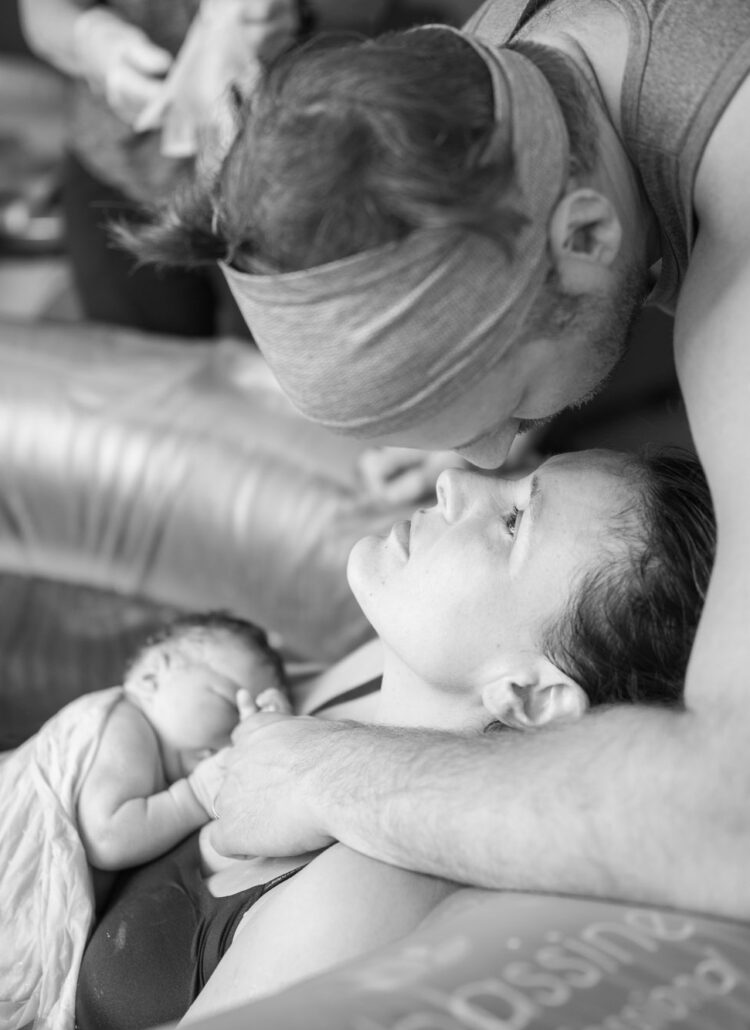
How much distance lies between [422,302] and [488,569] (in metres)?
0.29

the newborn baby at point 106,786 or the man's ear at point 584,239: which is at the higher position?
the man's ear at point 584,239

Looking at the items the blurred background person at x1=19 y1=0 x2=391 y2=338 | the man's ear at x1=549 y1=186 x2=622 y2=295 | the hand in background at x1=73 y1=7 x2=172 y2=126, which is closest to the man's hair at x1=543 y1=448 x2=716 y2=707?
the man's ear at x1=549 y1=186 x2=622 y2=295

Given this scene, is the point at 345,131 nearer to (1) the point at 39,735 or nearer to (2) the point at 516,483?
(2) the point at 516,483

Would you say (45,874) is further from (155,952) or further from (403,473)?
(403,473)

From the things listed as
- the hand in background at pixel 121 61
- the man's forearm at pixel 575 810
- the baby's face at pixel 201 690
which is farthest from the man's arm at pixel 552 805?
the hand in background at pixel 121 61

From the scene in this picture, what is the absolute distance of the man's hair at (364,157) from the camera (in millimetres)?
898

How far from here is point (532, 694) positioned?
3.76ft

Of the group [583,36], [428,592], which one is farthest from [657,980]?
[583,36]

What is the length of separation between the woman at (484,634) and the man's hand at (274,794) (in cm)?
4

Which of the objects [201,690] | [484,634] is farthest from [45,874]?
[484,634]

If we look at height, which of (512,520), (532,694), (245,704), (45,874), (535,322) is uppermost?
(535,322)

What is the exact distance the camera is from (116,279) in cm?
257

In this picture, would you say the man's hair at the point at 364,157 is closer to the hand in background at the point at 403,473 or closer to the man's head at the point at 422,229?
the man's head at the point at 422,229

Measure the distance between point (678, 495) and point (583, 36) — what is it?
428 millimetres
